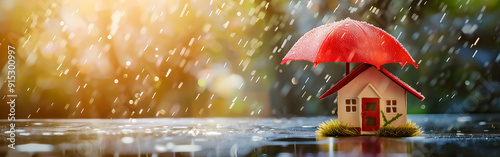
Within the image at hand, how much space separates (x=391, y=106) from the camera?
1119cm

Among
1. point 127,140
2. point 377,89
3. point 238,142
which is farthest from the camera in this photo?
point 127,140

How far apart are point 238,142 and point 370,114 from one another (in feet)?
7.99

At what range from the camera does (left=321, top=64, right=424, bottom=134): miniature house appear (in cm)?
1112

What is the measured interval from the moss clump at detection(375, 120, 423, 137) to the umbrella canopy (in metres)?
1.15


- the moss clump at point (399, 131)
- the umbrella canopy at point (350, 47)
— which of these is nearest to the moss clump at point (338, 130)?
the moss clump at point (399, 131)

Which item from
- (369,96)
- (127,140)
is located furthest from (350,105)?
(127,140)

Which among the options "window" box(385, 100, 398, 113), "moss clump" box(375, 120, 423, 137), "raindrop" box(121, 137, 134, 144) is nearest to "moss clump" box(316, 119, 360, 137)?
"moss clump" box(375, 120, 423, 137)

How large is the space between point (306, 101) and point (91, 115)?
6907 millimetres

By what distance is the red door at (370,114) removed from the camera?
36.6ft

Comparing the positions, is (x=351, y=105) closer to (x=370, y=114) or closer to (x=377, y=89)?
(x=370, y=114)

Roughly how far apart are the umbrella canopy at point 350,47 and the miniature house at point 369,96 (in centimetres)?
38

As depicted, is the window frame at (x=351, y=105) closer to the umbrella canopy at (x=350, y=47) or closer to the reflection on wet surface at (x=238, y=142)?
the reflection on wet surface at (x=238, y=142)

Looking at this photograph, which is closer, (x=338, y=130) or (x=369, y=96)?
(x=369, y=96)

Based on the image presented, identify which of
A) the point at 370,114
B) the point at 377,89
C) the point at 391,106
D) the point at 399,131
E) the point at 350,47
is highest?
the point at 350,47
